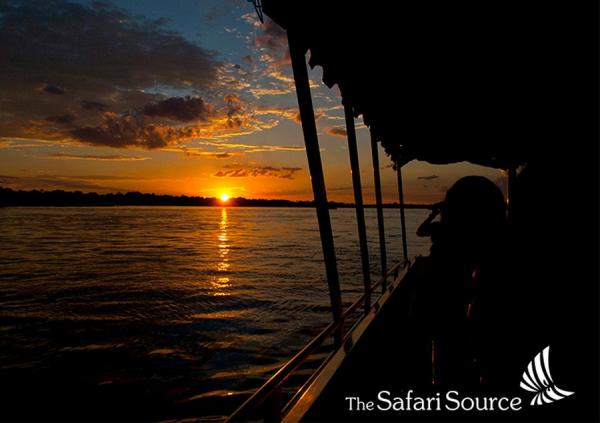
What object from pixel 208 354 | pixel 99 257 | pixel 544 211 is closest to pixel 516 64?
pixel 544 211

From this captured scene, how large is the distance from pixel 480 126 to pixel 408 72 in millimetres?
2636

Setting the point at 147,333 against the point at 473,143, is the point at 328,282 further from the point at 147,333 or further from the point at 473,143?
the point at 147,333

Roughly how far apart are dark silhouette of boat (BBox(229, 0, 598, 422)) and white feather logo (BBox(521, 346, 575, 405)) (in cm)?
2

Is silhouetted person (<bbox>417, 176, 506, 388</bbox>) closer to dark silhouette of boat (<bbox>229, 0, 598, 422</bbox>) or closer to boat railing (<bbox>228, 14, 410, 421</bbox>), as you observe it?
dark silhouette of boat (<bbox>229, 0, 598, 422</bbox>)

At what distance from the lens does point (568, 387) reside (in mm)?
1274

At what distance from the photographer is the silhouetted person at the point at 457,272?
1769 mm

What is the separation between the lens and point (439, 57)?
349 cm

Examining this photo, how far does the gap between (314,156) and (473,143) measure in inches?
175

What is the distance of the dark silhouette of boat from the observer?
4.08 ft

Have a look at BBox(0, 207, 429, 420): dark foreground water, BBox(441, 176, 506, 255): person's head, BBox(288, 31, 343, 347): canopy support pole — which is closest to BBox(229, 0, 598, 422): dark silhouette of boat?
BBox(288, 31, 343, 347): canopy support pole

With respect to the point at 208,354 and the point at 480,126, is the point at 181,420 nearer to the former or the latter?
the point at 208,354

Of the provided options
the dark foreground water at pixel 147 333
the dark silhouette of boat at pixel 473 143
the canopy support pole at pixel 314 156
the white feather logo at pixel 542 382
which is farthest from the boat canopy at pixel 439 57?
the dark foreground water at pixel 147 333

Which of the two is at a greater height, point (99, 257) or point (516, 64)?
point (516, 64)

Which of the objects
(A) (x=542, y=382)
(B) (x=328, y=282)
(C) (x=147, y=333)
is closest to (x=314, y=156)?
(B) (x=328, y=282)
